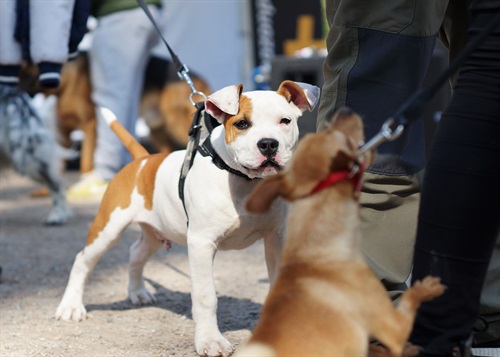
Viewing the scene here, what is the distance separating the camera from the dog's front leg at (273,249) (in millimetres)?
2920

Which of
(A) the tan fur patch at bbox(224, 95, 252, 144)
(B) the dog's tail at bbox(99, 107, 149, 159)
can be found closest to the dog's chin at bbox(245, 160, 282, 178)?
(A) the tan fur patch at bbox(224, 95, 252, 144)

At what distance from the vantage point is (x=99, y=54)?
743 cm

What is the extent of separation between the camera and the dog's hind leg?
3.66 m

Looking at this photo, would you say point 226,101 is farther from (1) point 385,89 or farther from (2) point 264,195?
(2) point 264,195

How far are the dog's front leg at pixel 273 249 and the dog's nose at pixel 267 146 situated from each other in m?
0.36

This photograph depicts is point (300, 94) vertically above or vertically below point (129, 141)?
above

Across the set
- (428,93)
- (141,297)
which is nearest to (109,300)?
(141,297)

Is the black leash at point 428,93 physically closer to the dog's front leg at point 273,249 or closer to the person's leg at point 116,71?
the dog's front leg at point 273,249

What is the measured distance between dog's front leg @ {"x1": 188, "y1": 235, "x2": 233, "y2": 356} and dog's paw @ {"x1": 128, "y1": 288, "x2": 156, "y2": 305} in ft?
2.92

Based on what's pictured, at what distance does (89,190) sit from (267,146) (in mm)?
4907

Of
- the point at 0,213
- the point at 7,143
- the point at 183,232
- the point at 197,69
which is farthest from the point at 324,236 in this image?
the point at 197,69

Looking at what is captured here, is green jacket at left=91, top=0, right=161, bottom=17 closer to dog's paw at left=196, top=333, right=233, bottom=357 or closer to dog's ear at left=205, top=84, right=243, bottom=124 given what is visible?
dog's ear at left=205, top=84, right=243, bottom=124

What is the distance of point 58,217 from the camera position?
6.06 metres

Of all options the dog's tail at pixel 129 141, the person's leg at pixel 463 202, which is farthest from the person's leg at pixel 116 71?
the person's leg at pixel 463 202
